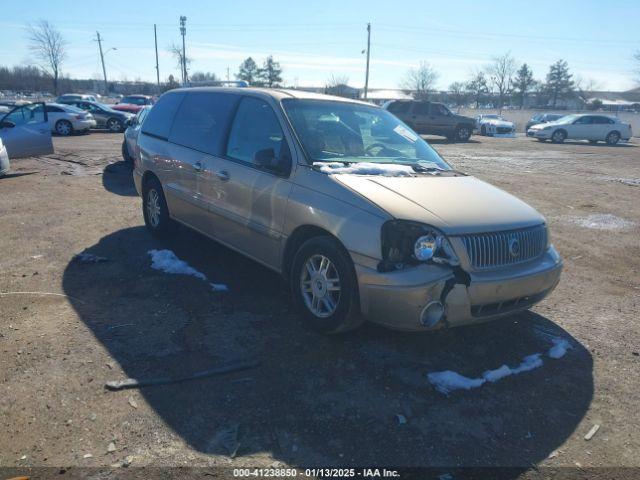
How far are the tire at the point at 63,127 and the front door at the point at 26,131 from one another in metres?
10.9

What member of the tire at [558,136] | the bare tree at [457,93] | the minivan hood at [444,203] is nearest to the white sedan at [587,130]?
the tire at [558,136]

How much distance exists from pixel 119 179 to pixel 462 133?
66.7ft

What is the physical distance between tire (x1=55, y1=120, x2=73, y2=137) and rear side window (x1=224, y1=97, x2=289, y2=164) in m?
20.1

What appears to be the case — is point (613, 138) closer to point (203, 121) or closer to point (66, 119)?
point (66, 119)

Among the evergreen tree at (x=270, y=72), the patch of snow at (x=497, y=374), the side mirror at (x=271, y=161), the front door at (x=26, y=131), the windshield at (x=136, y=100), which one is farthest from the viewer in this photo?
the evergreen tree at (x=270, y=72)

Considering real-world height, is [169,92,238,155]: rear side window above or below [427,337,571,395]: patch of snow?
above

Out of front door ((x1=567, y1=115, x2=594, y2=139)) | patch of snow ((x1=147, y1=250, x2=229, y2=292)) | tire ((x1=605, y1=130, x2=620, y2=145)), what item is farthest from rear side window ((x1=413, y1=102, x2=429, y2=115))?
patch of snow ((x1=147, y1=250, x2=229, y2=292))

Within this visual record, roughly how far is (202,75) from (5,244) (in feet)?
317

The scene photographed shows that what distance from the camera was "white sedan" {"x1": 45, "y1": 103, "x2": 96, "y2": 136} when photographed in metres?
21.5

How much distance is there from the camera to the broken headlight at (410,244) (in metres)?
3.30

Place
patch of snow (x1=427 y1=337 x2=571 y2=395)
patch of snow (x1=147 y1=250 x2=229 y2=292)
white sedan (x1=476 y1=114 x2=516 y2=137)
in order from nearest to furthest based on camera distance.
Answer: patch of snow (x1=427 y1=337 x2=571 y2=395), patch of snow (x1=147 y1=250 x2=229 y2=292), white sedan (x1=476 y1=114 x2=516 y2=137)

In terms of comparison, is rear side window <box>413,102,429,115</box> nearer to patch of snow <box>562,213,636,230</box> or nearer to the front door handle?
→ patch of snow <box>562,213,636,230</box>

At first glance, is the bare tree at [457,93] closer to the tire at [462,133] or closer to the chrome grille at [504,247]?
the tire at [462,133]

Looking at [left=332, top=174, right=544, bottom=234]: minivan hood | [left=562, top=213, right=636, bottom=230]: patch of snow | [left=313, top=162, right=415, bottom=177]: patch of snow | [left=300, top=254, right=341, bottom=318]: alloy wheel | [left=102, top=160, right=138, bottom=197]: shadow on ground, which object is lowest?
[left=562, top=213, right=636, bottom=230]: patch of snow
